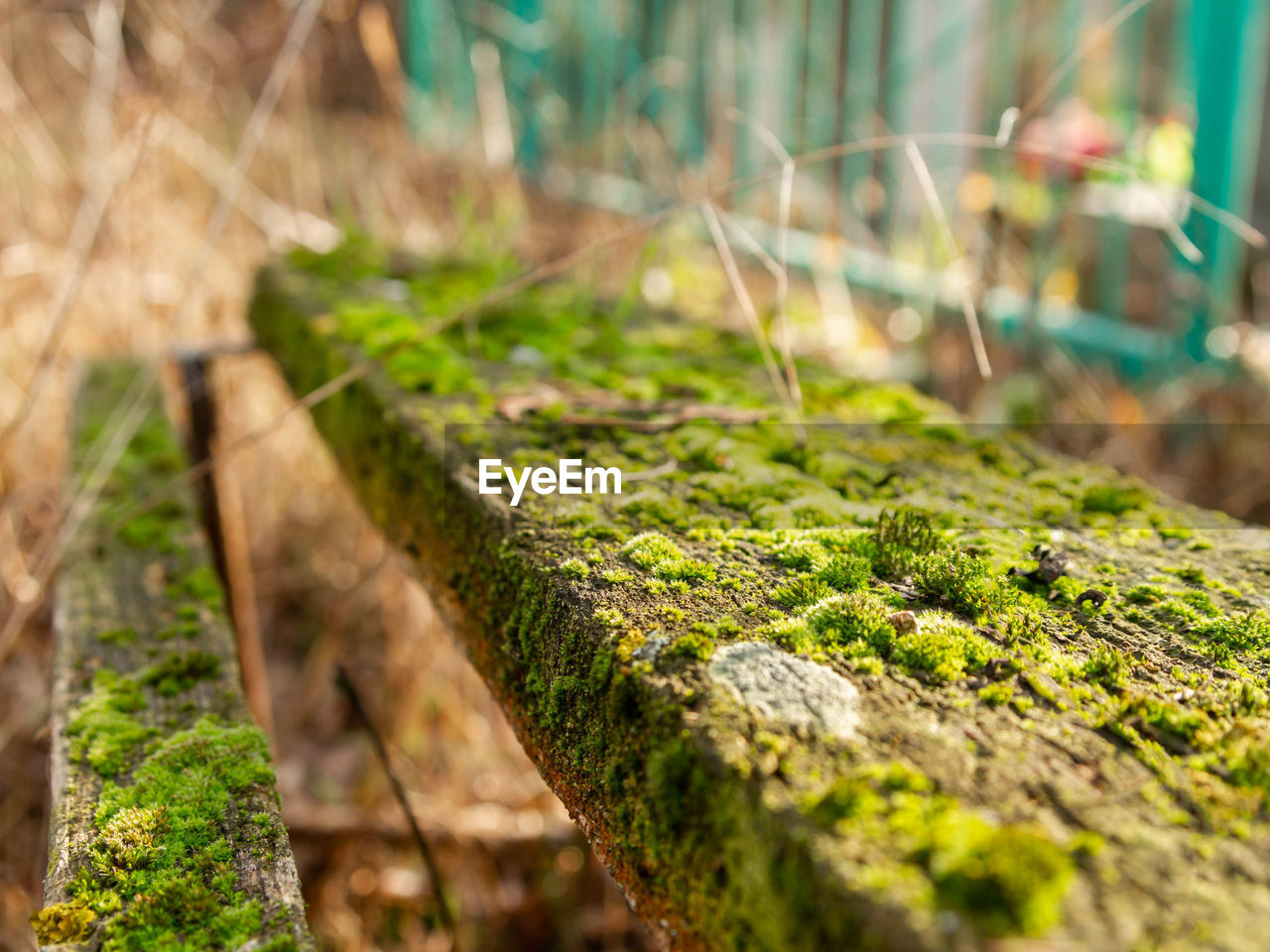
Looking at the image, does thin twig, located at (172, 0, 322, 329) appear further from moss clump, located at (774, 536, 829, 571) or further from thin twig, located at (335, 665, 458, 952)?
moss clump, located at (774, 536, 829, 571)

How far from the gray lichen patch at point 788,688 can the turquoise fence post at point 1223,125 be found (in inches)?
100

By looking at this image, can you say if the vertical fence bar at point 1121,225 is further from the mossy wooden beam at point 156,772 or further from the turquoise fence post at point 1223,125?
the mossy wooden beam at point 156,772

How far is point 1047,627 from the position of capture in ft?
2.49

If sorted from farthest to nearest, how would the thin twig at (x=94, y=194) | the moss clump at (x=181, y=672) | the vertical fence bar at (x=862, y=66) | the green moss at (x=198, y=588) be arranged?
1. the vertical fence bar at (x=862, y=66)
2. the thin twig at (x=94, y=194)
3. the green moss at (x=198, y=588)
4. the moss clump at (x=181, y=672)

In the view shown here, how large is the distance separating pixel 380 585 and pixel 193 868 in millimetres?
2161

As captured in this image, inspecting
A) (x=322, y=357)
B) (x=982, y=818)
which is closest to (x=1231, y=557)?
(x=982, y=818)

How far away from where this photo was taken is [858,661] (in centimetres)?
69

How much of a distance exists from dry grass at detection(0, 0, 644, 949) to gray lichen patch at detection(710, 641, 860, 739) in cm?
107

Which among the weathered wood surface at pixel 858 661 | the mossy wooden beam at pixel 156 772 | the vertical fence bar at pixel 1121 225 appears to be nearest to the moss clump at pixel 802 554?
the weathered wood surface at pixel 858 661

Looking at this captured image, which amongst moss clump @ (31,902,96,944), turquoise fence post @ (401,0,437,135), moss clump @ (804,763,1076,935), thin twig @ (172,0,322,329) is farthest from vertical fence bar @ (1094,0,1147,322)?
turquoise fence post @ (401,0,437,135)

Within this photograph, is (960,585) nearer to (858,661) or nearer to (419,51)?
(858,661)

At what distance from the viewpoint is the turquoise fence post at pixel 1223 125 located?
261cm

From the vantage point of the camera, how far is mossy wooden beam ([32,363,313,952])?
69 cm

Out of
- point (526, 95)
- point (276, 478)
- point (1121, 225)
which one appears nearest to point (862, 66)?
point (1121, 225)
